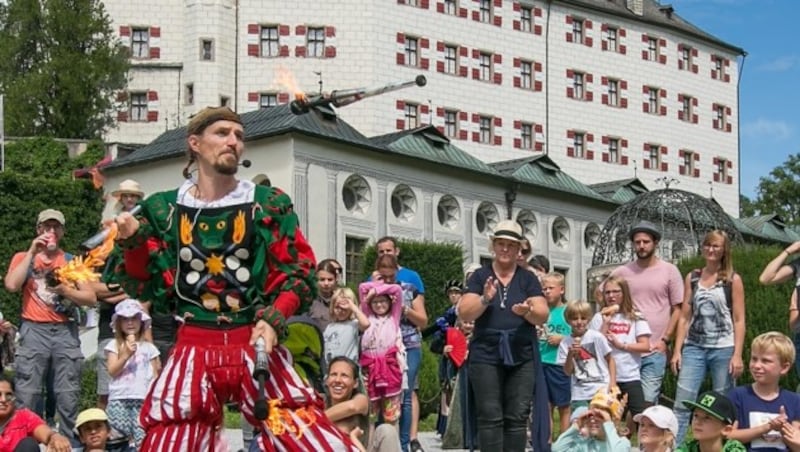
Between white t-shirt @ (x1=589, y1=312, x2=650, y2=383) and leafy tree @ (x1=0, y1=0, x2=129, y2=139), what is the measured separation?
185ft

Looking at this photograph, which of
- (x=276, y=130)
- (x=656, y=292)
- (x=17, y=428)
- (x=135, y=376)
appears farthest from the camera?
(x=276, y=130)

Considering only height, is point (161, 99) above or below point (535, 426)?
above

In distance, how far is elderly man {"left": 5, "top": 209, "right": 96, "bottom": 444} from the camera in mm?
12258

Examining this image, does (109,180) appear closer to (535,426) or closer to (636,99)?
(636,99)

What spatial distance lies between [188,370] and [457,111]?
207 feet

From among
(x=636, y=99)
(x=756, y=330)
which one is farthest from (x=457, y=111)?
(x=756, y=330)

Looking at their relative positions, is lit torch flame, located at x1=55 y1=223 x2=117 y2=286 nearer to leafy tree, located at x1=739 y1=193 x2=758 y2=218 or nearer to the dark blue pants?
the dark blue pants

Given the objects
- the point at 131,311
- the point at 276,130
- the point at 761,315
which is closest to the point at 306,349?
the point at 131,311

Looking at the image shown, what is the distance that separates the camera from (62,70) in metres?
67.4

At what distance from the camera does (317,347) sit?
10.9m

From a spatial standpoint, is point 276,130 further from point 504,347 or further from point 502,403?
point 504,347

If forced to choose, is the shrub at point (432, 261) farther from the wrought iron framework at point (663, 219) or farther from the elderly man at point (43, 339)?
the elderly man at point (43, 339)

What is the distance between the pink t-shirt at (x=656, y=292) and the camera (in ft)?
40.8

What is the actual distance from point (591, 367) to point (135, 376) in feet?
13.3
